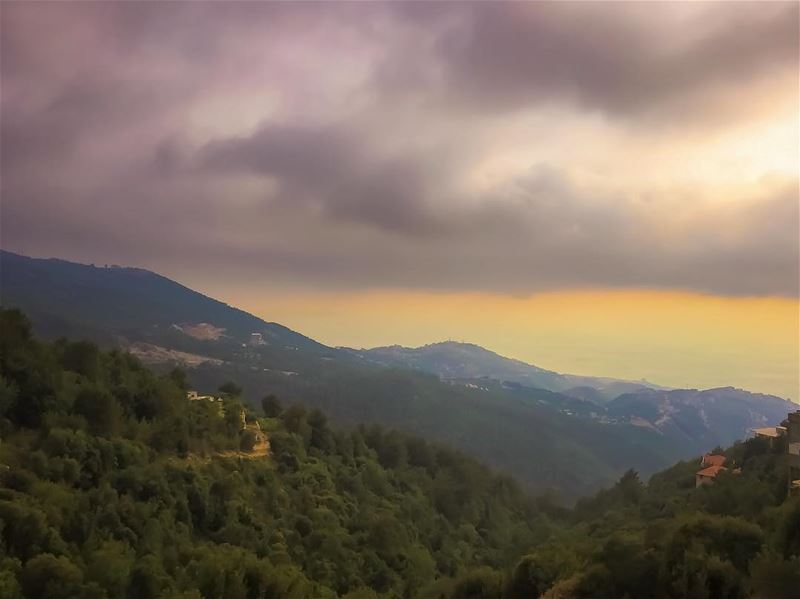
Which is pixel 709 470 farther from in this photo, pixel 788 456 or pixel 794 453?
→ pixel 794 453

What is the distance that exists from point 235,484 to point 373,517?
1260 cm

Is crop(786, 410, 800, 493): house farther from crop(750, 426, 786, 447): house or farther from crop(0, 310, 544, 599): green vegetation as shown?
crop(0, 310, 544, 599): green vegetation

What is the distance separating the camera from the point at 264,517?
138 ft

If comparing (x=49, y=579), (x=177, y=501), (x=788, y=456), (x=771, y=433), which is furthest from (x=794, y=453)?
(x=49, y=579)

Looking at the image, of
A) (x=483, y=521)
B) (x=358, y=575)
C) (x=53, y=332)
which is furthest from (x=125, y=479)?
(x=53, y=332)

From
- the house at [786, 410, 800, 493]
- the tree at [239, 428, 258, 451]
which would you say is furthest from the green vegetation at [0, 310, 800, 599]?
the house at [786, 410, 800, 493]

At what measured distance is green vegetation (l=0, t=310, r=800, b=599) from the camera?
22.6 metres

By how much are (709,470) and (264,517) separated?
42023 millimetres

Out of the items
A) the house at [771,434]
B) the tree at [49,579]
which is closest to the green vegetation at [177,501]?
the tree at [49,579]

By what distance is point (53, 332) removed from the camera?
622ft

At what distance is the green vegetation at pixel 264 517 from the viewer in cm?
2256

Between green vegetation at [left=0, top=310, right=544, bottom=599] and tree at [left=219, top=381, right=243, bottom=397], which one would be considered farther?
tree at [left=219, top=381, right=243, bottom=397]

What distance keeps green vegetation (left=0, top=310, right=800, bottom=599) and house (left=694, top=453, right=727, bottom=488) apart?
163 centimetres

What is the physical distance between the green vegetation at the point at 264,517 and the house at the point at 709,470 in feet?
5.34
